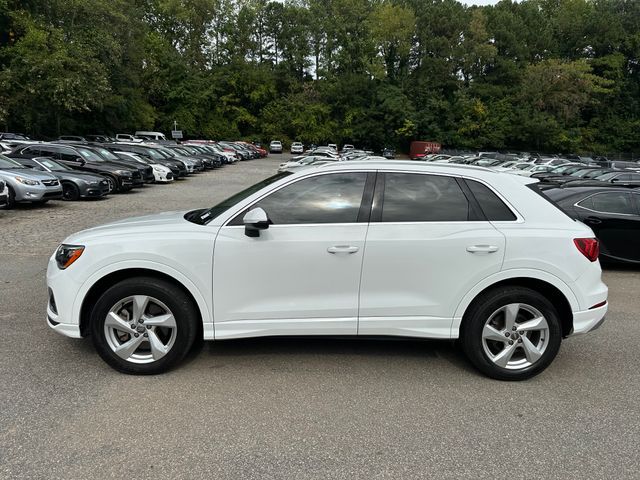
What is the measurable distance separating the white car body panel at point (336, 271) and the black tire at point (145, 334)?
0.11m

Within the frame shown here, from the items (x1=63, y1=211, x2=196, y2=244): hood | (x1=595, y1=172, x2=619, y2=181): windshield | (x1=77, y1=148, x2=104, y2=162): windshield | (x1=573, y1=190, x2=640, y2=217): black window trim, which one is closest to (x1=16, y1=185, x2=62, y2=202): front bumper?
(x1=77, y1=148, x2=104, y2=162): windshield

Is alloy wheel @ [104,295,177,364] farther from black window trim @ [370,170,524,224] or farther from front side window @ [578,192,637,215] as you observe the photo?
front side window @ [578,192,637,215]

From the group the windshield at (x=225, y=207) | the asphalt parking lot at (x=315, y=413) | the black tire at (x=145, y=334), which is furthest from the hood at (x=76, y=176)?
the black tire at (x=145, y=334)

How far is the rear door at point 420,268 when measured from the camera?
3.76 meters

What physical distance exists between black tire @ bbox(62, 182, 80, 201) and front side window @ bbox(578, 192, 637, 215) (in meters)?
14.0

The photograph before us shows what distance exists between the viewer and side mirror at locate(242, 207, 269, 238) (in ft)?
11.8

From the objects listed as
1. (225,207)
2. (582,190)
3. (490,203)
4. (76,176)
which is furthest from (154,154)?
(490,203)

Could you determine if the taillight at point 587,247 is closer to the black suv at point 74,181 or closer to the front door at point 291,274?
the front door at point 291,274

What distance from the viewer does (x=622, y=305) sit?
20.1 ft

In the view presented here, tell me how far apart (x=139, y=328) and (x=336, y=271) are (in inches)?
61.7

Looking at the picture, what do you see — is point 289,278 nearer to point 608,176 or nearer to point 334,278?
point 334,278

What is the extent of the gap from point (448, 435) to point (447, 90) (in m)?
72.5

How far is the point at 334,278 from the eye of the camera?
3.75m

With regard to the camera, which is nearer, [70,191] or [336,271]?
[336,271]
